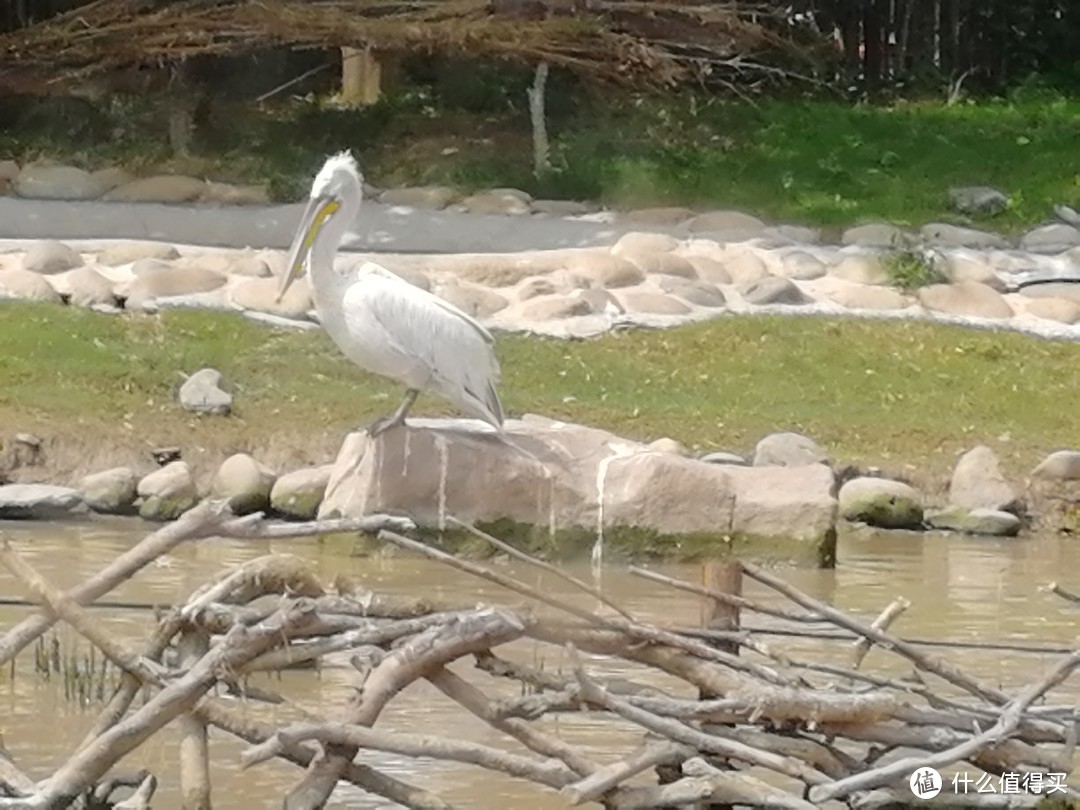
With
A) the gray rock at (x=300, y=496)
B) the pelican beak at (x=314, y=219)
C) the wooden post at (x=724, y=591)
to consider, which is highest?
the pelican beak at (x=314, y=219)

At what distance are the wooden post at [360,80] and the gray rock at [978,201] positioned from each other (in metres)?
4.58

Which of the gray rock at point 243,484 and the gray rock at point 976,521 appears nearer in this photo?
the gray rock at point 243,484

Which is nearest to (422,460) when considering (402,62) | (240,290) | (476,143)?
(240,290)

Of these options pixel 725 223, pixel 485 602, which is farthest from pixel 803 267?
pixel 485 602

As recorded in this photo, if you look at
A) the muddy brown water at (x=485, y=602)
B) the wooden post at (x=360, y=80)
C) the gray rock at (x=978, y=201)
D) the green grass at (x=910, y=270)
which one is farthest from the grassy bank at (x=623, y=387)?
the wooden post at (x=360, y=80)

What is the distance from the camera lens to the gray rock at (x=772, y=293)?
46.2ft

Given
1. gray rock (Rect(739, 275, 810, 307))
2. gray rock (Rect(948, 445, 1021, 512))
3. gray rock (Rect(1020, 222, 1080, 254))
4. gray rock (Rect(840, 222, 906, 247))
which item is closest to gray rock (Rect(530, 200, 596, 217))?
gray rock (Rect(840, 222, 906, 247))

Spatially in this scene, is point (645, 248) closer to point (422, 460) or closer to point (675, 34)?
point (675, 34)

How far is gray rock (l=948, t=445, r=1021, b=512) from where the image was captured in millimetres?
11242

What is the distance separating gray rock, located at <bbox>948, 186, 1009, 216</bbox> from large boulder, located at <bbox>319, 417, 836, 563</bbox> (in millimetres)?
7352

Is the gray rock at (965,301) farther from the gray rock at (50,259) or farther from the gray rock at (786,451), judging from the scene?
the gray rock at (50,259)

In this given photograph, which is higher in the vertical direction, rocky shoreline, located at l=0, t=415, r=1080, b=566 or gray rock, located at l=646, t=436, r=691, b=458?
rocky shoreline, located at l=0, t=415, r=1080, b=566

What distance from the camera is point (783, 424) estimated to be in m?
12.1

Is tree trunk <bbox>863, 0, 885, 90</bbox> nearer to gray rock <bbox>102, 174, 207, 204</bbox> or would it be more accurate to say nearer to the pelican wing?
gray rock <bbox>102, 174, 207, 204</bbox>
